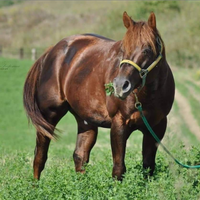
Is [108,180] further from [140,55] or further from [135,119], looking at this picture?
[140,55]

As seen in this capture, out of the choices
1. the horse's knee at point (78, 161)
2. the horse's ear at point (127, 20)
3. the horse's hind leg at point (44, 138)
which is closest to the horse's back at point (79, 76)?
the horse's hind leg at point (44, 138)

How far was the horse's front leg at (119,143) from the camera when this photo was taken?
5.76 meters

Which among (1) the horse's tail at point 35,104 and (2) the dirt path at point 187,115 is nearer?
(1) the horse's tail at point 35,104

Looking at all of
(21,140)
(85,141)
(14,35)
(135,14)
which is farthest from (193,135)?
(14,35)

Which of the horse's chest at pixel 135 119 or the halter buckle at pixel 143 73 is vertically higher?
the halter buckle at pixel 143 73

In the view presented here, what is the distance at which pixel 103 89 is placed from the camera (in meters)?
6.20

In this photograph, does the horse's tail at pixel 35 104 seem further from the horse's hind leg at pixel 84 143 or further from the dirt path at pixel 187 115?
the dirt path at pixel 187 115

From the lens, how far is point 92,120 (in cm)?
649

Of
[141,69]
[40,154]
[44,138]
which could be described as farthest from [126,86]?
[40,154]

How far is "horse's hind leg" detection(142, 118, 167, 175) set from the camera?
19.7 feet

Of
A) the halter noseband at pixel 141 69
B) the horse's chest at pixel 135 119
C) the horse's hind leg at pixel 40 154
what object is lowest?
the horse's hind leg at pixel 40 154

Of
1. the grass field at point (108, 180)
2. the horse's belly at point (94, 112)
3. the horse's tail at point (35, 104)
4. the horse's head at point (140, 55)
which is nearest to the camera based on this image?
the grass field at point (108, 180)

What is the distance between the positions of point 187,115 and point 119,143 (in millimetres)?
15922

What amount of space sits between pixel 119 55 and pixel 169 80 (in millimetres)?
624
